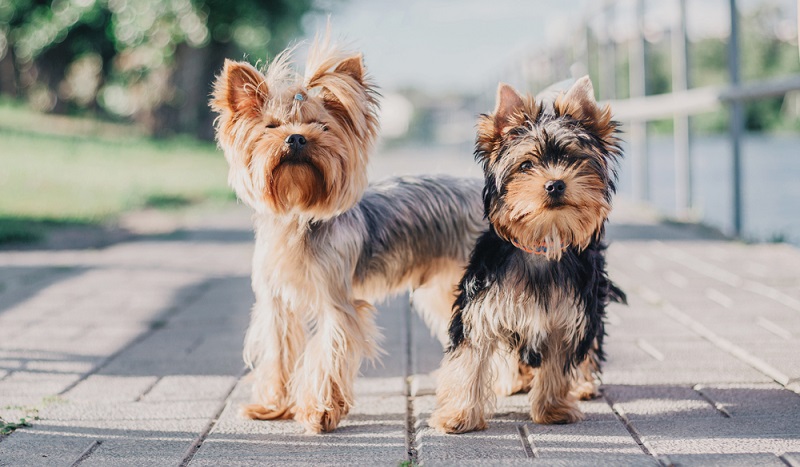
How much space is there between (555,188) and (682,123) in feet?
23.8

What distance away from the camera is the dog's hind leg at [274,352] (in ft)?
13.2

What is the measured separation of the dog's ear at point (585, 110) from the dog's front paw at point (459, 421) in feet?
4.02

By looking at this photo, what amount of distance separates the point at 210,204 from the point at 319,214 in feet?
35.3

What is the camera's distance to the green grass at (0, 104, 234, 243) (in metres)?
12.1

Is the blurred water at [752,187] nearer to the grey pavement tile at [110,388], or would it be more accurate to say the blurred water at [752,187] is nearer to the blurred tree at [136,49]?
the grey pavement tile at [110,388]

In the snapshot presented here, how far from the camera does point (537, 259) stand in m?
3.60

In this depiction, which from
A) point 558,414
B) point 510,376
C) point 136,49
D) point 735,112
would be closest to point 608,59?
point 735,112

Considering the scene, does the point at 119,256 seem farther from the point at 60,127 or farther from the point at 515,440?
the point at 60,127

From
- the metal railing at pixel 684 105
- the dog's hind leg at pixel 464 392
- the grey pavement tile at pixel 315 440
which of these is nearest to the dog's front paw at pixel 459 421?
the dog's hind leg at pixel 464 392

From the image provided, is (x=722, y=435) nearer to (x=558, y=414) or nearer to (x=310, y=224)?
(x=558, y=414)

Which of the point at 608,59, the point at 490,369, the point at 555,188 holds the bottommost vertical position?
the point at 490,369

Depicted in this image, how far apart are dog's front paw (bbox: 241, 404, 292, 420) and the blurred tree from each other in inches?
583

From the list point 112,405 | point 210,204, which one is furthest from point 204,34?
point 112,405

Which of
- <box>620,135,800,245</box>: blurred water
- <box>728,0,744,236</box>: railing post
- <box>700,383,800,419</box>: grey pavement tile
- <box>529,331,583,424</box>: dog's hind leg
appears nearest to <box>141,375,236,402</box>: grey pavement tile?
<box>529,331,583,424</box>: dog's hind leg
